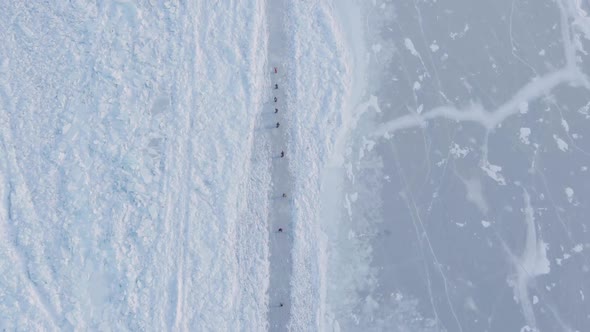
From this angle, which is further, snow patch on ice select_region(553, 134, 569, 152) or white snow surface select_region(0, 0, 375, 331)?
snow patch on ice select_region(553, 134, 569, 152)

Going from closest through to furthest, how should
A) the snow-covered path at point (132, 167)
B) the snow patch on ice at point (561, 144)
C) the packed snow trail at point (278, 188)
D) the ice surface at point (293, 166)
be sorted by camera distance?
1. the snow-covered path at point (132, 167)
2. the ice surface at point (293, 166)
3. the packed snow trail at point (278, 188)
4. the snow patch on ice at point (561, 144)

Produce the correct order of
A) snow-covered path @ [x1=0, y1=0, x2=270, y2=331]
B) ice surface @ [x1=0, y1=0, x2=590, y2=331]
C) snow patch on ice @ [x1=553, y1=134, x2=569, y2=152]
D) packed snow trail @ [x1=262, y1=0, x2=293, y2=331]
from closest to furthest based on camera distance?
snow-covered path @ [x1=0, y1=0, x2=270, y2=331], ice surface @ [x1=0, y1=0, x2=590, y2=331], packed snow trail @ [x1=262, y1=0, x2=293, y2=331], snow patch on ice @ [x1=553, y1=134, x2=569, y2=152]

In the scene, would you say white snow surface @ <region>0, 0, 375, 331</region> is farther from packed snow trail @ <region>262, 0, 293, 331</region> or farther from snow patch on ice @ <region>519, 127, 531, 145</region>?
snow patch on ice @ <region>519, 127, 531, 145</region>

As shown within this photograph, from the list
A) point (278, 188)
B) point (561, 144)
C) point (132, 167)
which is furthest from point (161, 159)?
point (561, 144)

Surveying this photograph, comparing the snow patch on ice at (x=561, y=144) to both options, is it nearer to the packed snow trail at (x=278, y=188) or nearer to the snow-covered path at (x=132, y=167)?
the packed snow trail at (x=278, y=188)

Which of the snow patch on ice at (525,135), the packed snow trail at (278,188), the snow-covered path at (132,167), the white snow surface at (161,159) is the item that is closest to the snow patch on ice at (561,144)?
the snow patch on ice at (525,135)

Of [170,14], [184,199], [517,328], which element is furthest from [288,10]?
[517,328]

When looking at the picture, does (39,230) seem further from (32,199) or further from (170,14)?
(170,14)

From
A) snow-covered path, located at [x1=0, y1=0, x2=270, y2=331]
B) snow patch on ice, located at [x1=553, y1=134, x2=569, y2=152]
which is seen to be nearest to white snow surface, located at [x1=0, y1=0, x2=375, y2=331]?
snow-covered path, located at [x1=0, y1=0, x2=270, y2=331]
